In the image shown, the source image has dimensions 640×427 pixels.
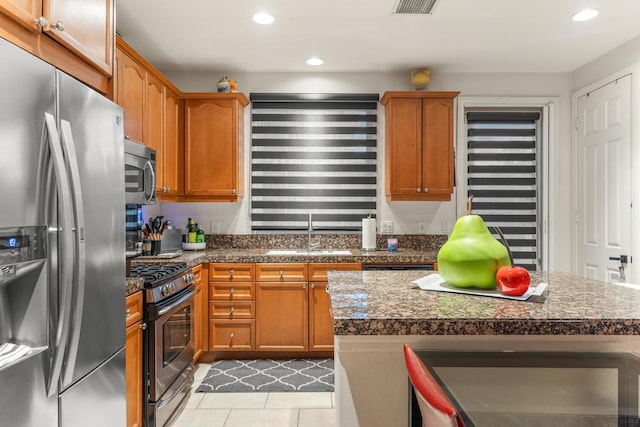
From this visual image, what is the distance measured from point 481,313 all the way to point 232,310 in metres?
2.72

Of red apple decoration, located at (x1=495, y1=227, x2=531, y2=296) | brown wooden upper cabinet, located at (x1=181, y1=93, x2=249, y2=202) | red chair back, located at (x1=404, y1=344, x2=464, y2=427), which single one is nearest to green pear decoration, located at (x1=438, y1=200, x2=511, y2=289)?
red apple decoration, located at (x1=495, y1=227, x2=531, y2=296)

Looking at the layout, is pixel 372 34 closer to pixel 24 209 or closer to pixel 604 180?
pixel 604 180

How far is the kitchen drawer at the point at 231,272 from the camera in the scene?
3469 mm

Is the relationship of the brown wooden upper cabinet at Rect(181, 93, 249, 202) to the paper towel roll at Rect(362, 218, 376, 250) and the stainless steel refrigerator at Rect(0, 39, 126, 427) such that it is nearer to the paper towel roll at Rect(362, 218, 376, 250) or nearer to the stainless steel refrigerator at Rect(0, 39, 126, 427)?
the paper towel roll at Rect(362, 218, 376, 250)

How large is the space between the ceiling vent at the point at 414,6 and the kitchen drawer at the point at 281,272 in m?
2.02

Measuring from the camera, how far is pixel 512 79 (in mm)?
4109

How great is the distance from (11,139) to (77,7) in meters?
0.77

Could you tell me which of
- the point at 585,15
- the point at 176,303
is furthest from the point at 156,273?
the point at 585,15

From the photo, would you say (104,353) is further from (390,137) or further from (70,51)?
(390,137)

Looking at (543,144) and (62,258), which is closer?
(62,258)

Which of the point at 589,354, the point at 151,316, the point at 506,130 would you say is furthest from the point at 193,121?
the point at 589,354

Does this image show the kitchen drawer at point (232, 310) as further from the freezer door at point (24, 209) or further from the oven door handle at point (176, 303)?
the freezer door at point (24, 209)

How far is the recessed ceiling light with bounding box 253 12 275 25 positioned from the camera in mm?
2890

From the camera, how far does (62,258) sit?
133 cm
